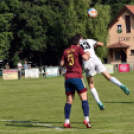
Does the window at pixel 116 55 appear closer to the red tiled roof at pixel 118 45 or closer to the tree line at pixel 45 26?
the red tiled roof at pixel 118 45

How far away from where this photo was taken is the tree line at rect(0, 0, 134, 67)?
50.7 m

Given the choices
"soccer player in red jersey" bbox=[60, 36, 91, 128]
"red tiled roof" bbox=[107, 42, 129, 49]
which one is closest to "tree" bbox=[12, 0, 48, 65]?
"red tiled roof" bbox=[107, 42, 129, 49]

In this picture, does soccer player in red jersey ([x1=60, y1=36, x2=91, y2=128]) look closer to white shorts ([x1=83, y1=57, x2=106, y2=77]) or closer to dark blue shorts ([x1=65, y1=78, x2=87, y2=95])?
dark blue shorts ([x1=65, y1=78, x2=87, y2=95])

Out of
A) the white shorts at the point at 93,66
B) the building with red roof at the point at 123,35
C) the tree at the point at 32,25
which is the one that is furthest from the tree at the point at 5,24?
the white shorts at the point at 93,66

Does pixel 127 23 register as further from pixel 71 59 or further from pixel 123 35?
pixel 71 59

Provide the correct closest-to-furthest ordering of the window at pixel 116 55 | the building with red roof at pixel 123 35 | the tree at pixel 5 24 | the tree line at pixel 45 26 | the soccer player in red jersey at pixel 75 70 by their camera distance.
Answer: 1. the soccer player in red jersey at pixel 75 70
2. the tree line at pixel 45 26
3. the tree at pixel 5 24
4. the building with red roof at pixel 123 35
5. the window at pixel 116 55

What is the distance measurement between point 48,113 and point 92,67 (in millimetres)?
1973

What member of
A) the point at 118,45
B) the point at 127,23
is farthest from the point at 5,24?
the point at 127,23

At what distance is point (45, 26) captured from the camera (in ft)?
185

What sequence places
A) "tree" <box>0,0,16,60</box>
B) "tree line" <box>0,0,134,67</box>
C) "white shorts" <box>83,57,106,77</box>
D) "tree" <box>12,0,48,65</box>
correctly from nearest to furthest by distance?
"white shorts" <box>83,57,106,77</box>
"tree line" <box>0,0,134,67</box>
"tree" <box>0,0,16,60</box>
"tree" <box>12,0,48,65</box>

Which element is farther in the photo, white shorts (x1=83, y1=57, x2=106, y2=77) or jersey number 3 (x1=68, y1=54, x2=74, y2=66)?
white shorts (x1=83, y1=57, x2=106, y2=77)

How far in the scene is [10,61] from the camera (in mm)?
60688

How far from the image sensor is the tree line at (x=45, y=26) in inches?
1994

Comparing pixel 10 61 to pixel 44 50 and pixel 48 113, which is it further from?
pixel 48 113
